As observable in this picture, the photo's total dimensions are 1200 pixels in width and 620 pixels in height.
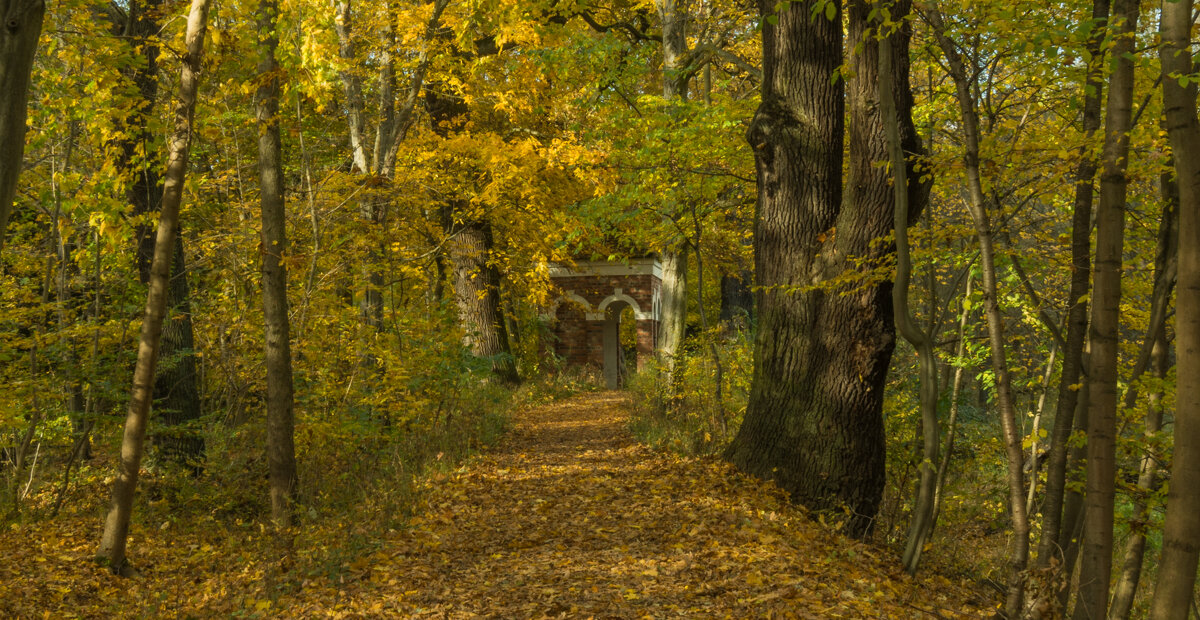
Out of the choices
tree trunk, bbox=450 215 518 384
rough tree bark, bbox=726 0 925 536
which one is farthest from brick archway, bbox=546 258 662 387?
rough tree bark, bbox=726 0 925 536

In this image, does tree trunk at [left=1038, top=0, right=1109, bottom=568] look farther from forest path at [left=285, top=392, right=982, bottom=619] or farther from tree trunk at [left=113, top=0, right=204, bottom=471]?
tree trunk at [left=113, top=0, right=204, bottom=471]

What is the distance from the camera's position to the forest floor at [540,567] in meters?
5.38

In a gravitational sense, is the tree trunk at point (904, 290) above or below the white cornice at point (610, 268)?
below

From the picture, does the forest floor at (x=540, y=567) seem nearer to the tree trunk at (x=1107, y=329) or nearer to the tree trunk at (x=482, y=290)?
the tree trunk at (x=1107, y=329)

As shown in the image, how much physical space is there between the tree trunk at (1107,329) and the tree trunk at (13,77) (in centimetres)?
513

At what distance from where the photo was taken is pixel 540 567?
6152 millimetres

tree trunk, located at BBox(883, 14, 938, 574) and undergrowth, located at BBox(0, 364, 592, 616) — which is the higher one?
tree trunk, located at BBox(883, 14, 938, 574)

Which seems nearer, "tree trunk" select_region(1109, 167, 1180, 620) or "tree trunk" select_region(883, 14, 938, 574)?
"tree trunk" select_region(1109, 167, 1180, 620)

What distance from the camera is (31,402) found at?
838 centimetres

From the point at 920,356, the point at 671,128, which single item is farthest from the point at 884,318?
the point at 671,128

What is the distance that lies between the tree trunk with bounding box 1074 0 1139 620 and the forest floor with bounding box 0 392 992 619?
1291 mm

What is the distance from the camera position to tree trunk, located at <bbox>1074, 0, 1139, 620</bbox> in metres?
4.43

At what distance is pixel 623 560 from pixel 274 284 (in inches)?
157

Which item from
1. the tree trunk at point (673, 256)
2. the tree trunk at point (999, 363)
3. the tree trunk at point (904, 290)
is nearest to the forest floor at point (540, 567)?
the tree trunk at point (999, 363)
